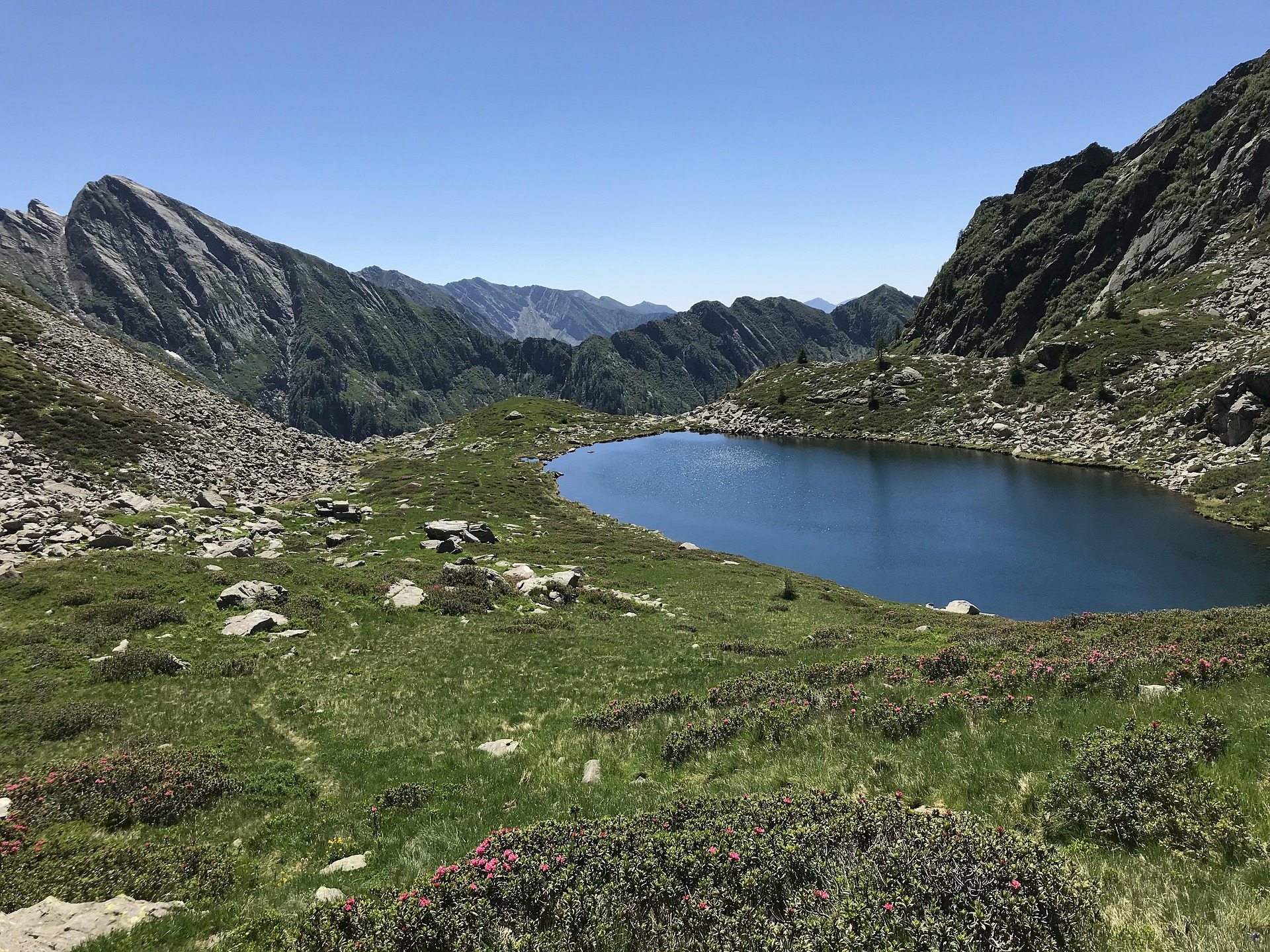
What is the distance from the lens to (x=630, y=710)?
1820 centimetres

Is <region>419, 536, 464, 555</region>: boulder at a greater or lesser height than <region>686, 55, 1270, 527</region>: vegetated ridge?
lesser

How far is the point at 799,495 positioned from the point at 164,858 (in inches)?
3366

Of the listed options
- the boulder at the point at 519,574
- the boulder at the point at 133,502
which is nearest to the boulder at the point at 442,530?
the boulder at the point at 519,574

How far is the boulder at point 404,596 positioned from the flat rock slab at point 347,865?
2260 centimetres

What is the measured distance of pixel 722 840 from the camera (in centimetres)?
833

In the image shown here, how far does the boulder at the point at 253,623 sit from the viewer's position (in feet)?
85.5

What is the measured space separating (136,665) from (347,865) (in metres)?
16.8

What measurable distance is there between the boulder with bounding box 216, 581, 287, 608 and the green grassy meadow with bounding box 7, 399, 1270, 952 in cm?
83

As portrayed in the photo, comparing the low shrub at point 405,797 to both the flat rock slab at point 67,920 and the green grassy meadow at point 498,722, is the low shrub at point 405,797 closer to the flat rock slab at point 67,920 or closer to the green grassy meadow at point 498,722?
the green grassy meadow at point 498,722

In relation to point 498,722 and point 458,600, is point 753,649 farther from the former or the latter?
point 458,600

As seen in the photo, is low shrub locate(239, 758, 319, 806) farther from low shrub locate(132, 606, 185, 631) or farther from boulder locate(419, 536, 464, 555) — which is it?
boulder locate(419, 536, 464, 555)

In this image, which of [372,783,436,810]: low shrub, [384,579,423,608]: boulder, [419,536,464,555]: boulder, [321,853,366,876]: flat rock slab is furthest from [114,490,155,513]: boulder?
[321,853,366,876]: flat rock slab

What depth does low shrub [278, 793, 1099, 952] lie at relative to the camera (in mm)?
6090

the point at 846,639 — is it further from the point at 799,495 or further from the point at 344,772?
the point at 799,495
